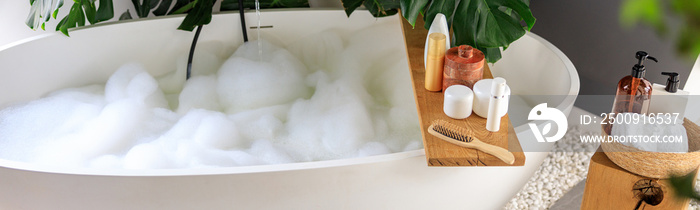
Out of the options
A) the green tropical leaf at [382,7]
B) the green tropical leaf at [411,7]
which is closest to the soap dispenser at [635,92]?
the green tropical leaf at [411,7]

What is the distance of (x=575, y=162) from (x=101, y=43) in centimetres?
196

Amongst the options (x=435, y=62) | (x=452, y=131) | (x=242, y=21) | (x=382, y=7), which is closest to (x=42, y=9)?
(x=242, y=21)

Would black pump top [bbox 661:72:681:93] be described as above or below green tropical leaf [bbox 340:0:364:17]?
above

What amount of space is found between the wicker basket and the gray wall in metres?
0.75

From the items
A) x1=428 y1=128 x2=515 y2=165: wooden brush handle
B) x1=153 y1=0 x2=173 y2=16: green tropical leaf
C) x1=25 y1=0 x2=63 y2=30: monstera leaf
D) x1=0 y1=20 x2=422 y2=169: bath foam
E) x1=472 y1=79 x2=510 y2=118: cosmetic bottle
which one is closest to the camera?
x1=428 y1=128 x2=515 y2=165: wooden brush handle

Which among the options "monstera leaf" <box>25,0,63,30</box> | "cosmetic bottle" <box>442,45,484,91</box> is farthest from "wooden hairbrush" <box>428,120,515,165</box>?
"monstera leaf" <box>25,0,63,30</box>

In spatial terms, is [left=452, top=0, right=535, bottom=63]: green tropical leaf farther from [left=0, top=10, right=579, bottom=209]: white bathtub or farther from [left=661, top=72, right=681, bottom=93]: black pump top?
[left=661, top=72, right=681, bottom=93]: black pump top

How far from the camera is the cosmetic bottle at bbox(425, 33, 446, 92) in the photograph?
1.50 m

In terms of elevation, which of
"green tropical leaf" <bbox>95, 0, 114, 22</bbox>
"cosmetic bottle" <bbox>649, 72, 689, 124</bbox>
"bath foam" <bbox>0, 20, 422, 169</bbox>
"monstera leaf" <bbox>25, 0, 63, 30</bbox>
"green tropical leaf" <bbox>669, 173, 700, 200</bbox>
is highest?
"green tropical leaf" <bbox>669, 173, 700, 200</bbox>

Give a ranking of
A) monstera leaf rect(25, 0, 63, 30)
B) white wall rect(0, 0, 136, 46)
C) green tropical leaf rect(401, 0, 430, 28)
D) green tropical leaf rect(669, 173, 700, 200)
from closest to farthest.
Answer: green tropical leaf rect(669, 173, 700, 200) < green tropical leaf rect(401, 0, 430, 28) < monstera leaf rect(25, 0, 63, 30) < white wall rect(0, 0, 136, 46)

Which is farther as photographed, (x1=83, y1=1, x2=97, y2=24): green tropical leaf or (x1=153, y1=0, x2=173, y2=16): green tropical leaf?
(x1=153, y1=0, x2=173, y2=16): green tropical leaf

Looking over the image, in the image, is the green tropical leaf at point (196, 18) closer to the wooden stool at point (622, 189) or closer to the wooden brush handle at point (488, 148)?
the wooden brush handle at point (488, 148)

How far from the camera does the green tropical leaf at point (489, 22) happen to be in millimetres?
1548

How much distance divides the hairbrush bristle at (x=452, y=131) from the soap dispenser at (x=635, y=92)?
0.47m
